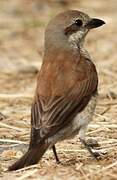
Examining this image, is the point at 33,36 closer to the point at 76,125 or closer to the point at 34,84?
the point at 34,84

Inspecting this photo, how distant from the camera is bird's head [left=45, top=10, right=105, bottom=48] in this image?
7.98m

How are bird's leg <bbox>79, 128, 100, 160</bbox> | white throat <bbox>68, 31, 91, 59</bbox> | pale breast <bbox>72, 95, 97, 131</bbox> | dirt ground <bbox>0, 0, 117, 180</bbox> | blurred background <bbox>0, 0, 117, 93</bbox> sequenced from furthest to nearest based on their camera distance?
blurred background <bbox>0, 0, 117, 93</bbox>
white throat <bbox>68, 31, 91, 59</bbox>
bird's leg <bbox>79, 128, 100, 160</bbox>
pale breast <bbox>72, 95, 97, 131</bbox>
dirt ground <bbox>0, 0, 117, 180</bbox>

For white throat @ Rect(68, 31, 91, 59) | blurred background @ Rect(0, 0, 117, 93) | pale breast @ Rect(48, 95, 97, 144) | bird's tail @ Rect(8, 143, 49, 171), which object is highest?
blurred background @ Rect(0, 0, 117, 93)

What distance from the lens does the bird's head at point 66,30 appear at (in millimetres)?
7984

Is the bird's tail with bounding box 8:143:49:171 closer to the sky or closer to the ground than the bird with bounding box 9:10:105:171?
closer to the ground

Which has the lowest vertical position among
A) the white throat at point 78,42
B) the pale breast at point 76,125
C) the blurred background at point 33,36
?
the pale breast at point 76,125

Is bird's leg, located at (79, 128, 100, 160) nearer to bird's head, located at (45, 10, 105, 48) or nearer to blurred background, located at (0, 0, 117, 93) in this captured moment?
bird's head, located at (45, 10, 105, 48)

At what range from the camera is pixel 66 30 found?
8.05 meters

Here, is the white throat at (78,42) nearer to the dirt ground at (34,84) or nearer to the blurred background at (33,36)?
the dirt ground at (34,84)

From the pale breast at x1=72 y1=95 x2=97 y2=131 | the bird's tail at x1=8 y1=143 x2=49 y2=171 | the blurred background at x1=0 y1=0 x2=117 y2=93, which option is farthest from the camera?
the blurred background at x1=0 y1=0 x2=117 y2=93

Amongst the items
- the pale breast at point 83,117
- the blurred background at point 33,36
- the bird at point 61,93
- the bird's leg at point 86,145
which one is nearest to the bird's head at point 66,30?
the bird at point 61,93

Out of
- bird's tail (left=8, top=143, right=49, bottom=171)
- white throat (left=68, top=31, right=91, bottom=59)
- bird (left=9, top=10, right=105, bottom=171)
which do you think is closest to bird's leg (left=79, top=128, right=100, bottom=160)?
bird (left=9, top=10, right=105, bottom=171)

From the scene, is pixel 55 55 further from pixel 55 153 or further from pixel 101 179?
pixel 101 179

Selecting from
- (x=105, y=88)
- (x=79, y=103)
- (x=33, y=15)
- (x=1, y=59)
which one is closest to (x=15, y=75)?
(x=1, y=59)
